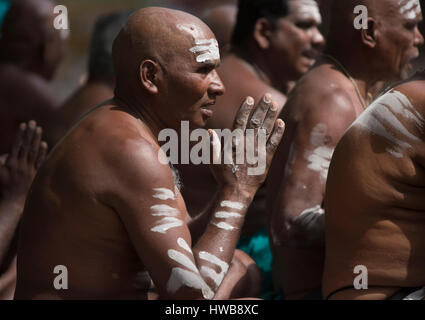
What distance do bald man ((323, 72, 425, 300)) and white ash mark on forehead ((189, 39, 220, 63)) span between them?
1.74 feet

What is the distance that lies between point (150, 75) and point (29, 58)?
264cm

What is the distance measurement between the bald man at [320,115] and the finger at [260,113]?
21.7 inches

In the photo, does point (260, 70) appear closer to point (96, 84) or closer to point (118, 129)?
point (96, 84)

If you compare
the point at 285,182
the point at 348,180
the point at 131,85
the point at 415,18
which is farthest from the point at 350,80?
the point at 131,85

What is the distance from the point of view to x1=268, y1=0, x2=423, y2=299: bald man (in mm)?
3033

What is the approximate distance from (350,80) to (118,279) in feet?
4.67

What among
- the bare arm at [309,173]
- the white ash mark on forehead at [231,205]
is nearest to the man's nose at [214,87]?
the white ash mark on forehead at [231,205]

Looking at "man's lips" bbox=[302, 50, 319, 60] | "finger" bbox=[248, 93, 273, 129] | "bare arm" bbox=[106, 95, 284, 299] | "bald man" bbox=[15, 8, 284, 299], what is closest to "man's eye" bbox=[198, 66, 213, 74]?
"bald man" bbox=[15, 8, 284, 299]

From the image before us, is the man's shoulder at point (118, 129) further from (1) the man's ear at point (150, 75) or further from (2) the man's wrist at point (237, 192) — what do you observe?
(2) the man's wrist at point (237, 192)

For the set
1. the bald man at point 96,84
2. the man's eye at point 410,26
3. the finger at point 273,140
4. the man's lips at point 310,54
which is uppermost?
the man's eye at point 410,26

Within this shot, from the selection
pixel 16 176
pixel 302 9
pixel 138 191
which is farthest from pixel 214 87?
pixel 302 9

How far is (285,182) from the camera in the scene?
3088 mm

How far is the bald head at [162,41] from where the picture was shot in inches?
101
